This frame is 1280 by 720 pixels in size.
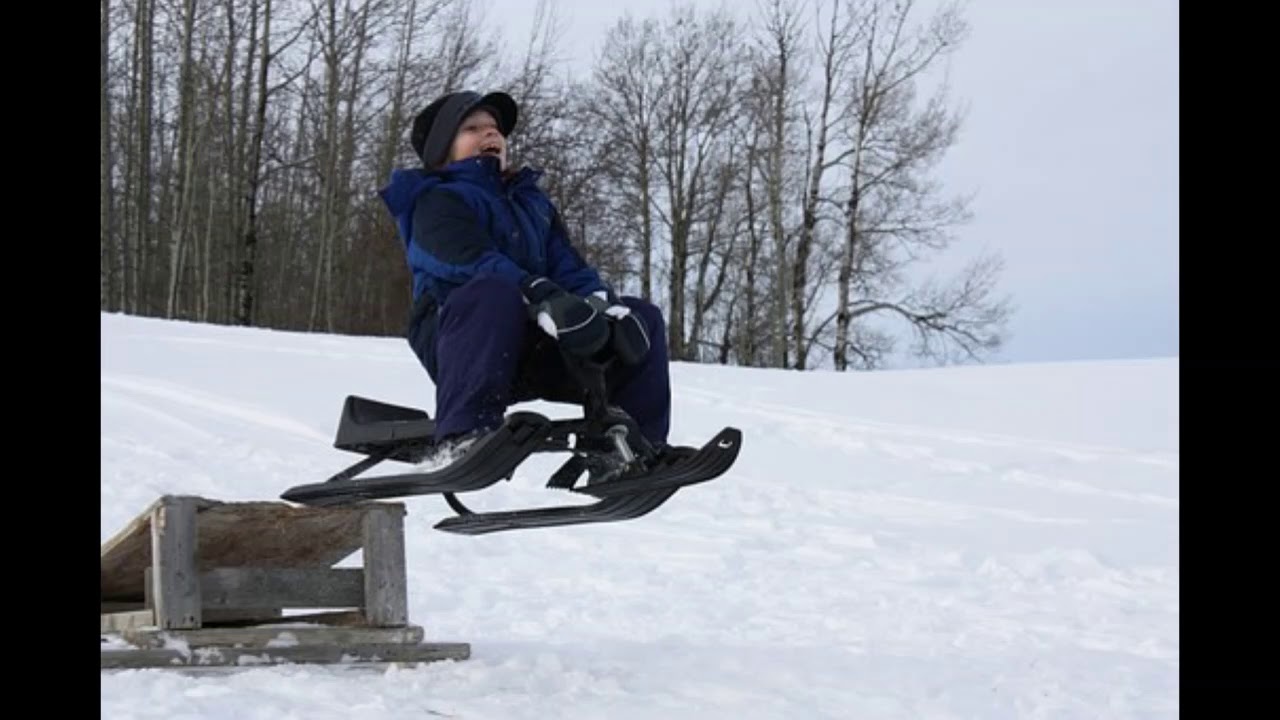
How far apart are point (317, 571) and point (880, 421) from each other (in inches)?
339

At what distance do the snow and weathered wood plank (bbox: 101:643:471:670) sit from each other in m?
0.09

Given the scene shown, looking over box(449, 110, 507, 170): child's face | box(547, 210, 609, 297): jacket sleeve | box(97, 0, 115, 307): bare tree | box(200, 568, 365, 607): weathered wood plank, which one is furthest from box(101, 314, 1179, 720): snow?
box(97, 0, 115, 307): bare tree

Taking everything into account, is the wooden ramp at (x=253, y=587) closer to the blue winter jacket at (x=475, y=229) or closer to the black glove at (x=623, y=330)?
the blue winter jacket at (x=475, y=229)

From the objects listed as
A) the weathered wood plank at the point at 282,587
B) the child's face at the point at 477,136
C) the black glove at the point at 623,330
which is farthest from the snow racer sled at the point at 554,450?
the weathered wood plank at the point at 282,587

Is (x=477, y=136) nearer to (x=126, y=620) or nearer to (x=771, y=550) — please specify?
(x=126, y=620)

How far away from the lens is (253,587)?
628 cm

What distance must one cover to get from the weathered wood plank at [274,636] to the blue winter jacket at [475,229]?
5.65 feet

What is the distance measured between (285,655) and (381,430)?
4.45 ft

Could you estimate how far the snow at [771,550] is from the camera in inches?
232

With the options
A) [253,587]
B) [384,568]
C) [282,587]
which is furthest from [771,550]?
[253,587]

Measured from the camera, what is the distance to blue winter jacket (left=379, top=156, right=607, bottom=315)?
193 inches
